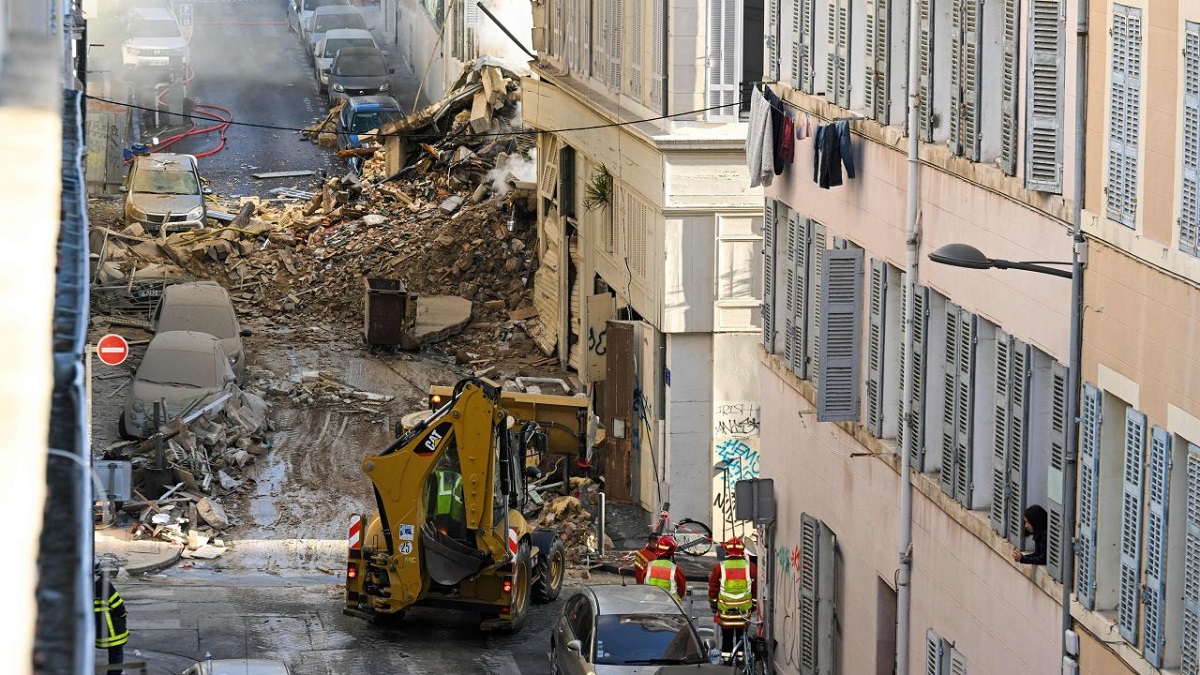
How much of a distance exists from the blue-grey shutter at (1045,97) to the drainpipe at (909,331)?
9.02 ft

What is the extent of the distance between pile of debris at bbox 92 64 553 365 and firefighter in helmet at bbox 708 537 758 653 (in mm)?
16766

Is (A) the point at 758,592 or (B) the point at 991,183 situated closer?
(B) the point at 991,183

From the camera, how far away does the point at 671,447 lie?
28.8 metres

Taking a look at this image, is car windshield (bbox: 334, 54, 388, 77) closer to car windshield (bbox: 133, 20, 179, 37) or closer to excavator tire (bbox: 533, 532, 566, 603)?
car windshield (bbox: 133, 20, 179, 37)

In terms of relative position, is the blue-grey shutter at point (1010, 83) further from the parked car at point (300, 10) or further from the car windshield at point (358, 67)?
the parked car at point (300, 10)

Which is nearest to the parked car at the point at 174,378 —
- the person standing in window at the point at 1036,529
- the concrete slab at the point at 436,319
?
the concrete slab at the point at 436,319

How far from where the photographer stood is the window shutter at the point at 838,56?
19.7 meters

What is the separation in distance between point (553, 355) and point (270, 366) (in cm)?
532

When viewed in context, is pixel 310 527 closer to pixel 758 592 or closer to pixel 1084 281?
pixel 758 592

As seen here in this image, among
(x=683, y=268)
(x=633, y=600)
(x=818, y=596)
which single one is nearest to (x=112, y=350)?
(x=683, y=268)

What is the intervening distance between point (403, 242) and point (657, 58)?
14.6 meters

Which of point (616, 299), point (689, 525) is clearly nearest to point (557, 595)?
point (689, 525)

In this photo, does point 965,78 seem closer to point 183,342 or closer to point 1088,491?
point 1088,491

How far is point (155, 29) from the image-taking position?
61125 mm
